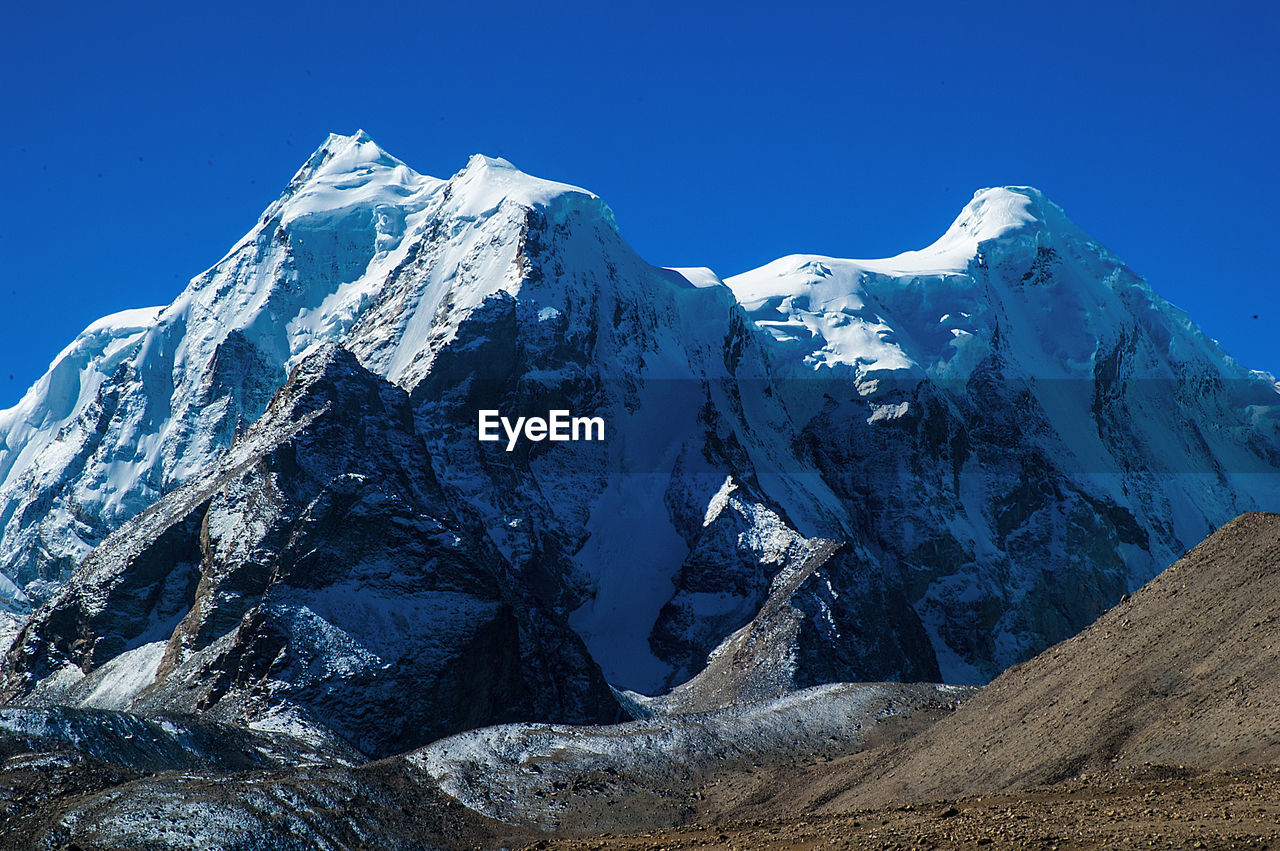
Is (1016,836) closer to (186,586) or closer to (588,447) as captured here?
(186,586)

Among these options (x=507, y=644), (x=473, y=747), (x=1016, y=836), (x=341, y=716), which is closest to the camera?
(x=1016, y=836)

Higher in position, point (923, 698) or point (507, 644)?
point (507, 644)

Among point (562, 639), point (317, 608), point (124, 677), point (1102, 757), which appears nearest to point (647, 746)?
point (1102, 757)

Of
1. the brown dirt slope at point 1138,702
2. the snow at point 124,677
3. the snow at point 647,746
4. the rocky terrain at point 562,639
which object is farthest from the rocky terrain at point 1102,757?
the snow at point 124,677

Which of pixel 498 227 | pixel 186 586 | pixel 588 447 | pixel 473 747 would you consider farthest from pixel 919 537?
pixel 473 747

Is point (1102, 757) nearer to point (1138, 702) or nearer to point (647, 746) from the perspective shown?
point (1138, 702)

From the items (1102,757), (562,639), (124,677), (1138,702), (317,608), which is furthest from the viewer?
(562,639)
